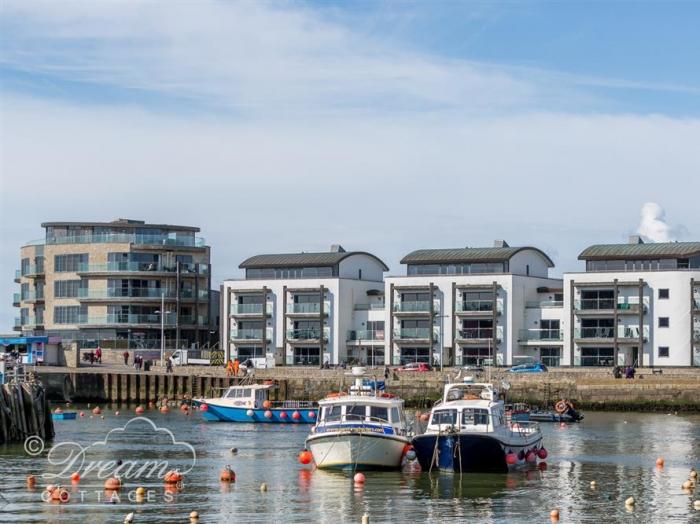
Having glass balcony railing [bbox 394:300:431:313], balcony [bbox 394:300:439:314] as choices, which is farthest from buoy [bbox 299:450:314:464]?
glass balcony railing [bbox 394:300:431:313]

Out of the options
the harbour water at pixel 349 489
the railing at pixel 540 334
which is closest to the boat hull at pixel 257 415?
the harbour water at pixel 349 489

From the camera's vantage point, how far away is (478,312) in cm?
13350

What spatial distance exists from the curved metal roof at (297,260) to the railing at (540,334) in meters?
20.6

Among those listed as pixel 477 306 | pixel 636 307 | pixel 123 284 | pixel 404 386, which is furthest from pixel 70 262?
pixel 636 307

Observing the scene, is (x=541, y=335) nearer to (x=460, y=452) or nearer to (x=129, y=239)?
(x=129, y=239)

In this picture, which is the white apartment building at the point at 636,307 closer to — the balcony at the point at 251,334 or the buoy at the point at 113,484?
the balcony at the point at 251,334

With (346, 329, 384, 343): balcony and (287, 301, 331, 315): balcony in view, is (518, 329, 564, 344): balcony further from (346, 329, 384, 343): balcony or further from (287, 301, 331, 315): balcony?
(287, 301, 331, 315): balcony

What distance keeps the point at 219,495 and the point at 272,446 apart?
22539 mm

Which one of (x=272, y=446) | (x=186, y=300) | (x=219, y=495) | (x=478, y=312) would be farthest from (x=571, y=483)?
(x=186, y=300)

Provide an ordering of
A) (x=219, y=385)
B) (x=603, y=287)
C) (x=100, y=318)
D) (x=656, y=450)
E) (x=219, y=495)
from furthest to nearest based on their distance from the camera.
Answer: (x=100, y=318) < (x=603, y=287) < (x=219, y=385) < (x=656, y=450) < (x=219, y=495)

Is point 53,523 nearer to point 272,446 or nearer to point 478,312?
point 272,446

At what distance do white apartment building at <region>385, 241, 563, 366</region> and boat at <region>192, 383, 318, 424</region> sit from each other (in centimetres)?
3445

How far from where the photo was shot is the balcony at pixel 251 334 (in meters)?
142

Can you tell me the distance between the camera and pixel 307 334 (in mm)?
140250
